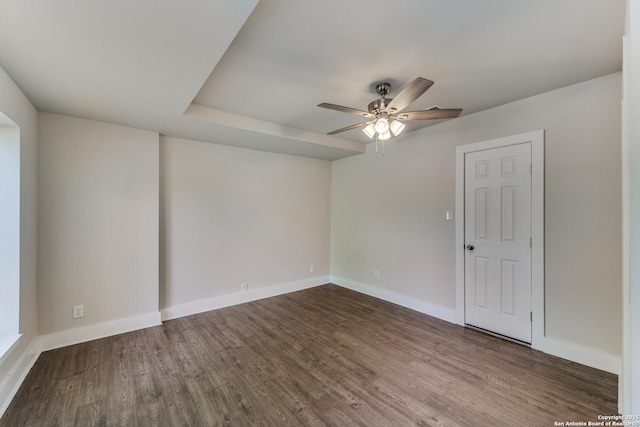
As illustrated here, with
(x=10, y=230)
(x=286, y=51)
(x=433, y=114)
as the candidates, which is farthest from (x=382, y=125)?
(x=10, y=230)

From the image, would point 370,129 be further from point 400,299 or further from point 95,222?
point 95,222

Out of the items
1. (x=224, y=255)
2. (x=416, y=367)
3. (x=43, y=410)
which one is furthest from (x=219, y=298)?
(x=416, y=367)

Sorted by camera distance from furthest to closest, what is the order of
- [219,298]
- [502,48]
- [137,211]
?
[219,298] → [137,211] → [502,48]

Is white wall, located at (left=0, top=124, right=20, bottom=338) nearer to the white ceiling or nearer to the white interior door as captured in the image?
the white ceiling

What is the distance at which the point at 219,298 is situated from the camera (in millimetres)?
3824

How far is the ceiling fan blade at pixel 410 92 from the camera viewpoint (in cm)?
171

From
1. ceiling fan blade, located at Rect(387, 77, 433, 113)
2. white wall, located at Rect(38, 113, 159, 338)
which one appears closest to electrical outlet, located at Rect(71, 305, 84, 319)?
white wall, located at Rect(38, 113, 159, 338)

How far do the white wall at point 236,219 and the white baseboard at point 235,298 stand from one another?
2.2 inches

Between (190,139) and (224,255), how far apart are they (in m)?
1.71

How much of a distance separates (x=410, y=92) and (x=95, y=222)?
3.45 meters

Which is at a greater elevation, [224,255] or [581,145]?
[581,145]

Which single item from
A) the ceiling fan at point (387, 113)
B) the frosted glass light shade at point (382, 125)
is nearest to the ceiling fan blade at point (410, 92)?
the ceiling fan at point (387, 113)

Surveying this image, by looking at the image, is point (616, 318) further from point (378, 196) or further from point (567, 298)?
point (378, 196)

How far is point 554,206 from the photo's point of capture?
2553 mm
